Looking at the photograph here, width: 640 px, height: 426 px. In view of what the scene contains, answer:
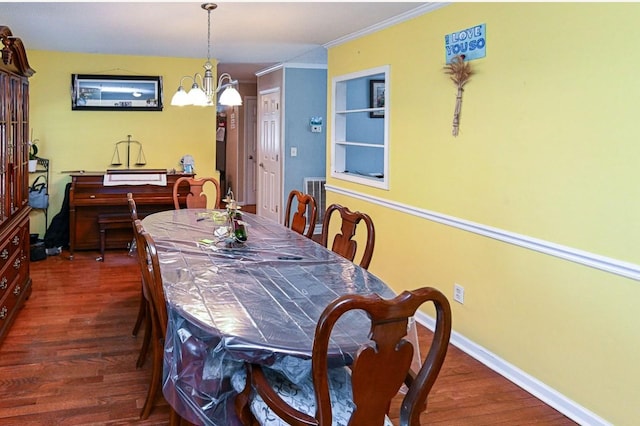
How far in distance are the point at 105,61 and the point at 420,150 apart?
3.98 m

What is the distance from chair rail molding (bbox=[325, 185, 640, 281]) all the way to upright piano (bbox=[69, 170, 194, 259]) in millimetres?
2790

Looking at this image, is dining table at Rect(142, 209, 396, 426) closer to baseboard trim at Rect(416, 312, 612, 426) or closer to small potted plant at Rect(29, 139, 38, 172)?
baseboard trim at Rect(416, 312, 612, 426)

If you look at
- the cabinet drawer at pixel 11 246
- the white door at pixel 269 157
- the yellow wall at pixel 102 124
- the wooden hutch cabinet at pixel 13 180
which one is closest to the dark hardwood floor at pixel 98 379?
the wooden hutch cabinet at pixel 13 180

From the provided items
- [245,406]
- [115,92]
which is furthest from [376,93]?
[245,406]

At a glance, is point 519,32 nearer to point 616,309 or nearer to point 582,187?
point 582,187

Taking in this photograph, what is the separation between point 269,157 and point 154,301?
17.3ft

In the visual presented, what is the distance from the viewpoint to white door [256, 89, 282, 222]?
7199 millimetres

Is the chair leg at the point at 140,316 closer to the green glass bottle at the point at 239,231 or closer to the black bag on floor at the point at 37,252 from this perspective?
the green glass bottle at the point at 239,231

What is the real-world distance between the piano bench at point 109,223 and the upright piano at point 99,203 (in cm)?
7

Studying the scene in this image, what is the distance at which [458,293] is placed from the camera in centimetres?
347

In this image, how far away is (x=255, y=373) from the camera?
1812 mm

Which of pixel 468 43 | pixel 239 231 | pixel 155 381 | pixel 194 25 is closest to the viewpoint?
pixel 155 381

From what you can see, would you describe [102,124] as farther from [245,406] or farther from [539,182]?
[245,406]

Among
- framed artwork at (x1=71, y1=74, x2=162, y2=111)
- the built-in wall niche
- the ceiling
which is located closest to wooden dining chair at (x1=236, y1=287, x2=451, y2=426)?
the ceiling
